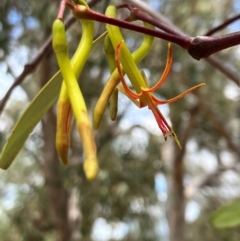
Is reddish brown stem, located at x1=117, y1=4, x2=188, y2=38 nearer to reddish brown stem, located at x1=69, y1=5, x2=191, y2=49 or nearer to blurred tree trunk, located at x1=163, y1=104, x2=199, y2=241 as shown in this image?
reddish brown stem, located at x1=69, y1=5, x2=191, y2=49

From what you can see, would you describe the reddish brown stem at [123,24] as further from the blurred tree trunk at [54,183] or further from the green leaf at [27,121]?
the blurred tree trunk at [54,183]

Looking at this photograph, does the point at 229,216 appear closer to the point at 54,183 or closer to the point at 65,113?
the point at 65,113

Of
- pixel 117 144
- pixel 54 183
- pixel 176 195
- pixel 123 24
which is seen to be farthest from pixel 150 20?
pixel 176 195

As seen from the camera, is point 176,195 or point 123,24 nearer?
point 123,24

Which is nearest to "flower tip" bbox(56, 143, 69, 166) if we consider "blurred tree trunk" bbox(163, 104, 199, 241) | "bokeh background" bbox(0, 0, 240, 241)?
"bokeh background" bbox(0, 0, 240, 241)

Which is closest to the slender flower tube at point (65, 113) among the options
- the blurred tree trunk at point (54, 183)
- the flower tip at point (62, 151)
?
the flower tip at point (62, 151)

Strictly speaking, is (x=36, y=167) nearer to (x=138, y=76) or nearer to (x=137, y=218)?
(x=137, y=218)
